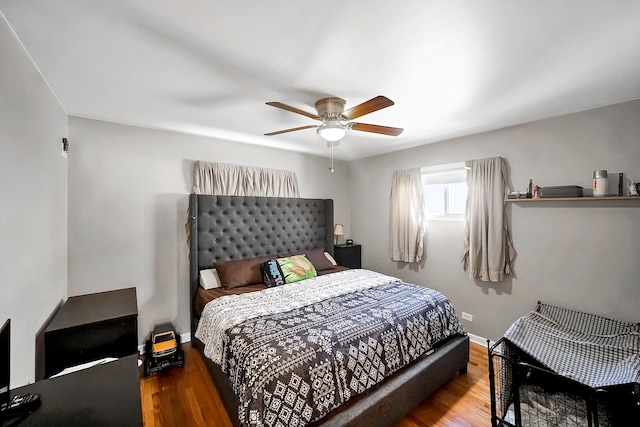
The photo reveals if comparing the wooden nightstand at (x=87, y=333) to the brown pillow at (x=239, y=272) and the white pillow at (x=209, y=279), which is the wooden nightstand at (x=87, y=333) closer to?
the white pillow at (x=209, y=279)

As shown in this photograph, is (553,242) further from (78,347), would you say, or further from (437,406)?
(78,347)

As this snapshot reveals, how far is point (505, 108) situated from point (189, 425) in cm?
368

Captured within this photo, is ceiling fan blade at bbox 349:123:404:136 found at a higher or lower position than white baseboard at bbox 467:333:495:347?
higher

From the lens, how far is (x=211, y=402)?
2055mm

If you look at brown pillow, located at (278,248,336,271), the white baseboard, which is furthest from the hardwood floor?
brown pillow, located at (278,248,336,271)

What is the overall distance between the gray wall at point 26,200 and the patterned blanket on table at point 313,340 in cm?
108

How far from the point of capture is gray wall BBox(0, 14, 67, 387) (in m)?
1.24

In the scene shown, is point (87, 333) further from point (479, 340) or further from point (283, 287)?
point (479, 340)

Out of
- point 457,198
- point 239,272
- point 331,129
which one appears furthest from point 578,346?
point 239,272

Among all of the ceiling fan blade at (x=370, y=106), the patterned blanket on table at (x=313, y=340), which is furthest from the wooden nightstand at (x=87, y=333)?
the ceiling fan blade at (x=370, y=106)

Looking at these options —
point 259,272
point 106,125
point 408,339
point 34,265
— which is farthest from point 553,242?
point 106,125

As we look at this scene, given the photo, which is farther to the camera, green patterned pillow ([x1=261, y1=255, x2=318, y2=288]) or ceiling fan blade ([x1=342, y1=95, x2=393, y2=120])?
green patterned pillow ([x1=261, y1=255, x2=318, y2=288])

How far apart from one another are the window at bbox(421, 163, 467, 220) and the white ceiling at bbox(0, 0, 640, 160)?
38.1 inches

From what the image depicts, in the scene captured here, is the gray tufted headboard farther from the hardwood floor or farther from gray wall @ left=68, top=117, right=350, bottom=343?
the hardwood floor
